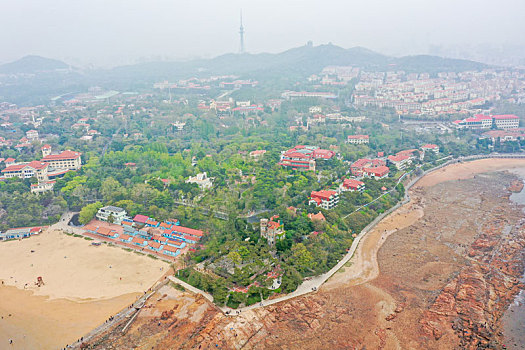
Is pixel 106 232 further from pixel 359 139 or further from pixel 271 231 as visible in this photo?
pixel 359 139

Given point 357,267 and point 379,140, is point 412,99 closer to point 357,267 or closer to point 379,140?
point 379,140

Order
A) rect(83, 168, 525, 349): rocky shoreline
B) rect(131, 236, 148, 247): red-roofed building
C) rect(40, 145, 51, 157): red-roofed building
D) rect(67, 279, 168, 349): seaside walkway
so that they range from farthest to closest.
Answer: rect(40, 145, 51, 157): red-roofed building, rect(131, 236, 148, 247): red-roofed building, rect(67, 279, 168, 349): seaside walkway, rect(83, 168, 525, 349): rocky shoreline

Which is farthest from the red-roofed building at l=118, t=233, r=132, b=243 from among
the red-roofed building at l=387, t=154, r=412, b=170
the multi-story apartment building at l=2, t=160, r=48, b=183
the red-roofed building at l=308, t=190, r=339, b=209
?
the red-roofed building at l=387, t=154, r=412, b=170

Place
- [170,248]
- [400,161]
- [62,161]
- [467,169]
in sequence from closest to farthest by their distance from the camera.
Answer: [170,248] < [62,161] < [400,161] < [467,169]

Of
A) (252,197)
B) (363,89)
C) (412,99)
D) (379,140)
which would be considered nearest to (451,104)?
(412,99)

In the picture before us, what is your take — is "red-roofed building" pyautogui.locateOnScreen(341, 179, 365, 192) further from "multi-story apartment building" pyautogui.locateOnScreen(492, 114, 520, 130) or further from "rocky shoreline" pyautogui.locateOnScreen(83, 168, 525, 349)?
"multi-story apartment building" pyautogui.locateOnScreen(492, 114, 520, 130)

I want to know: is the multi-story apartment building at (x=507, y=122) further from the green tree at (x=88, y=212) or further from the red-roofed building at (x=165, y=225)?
the green tree at (x=88, y=212)

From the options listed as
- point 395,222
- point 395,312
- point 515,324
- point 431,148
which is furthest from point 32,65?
point 515,324
